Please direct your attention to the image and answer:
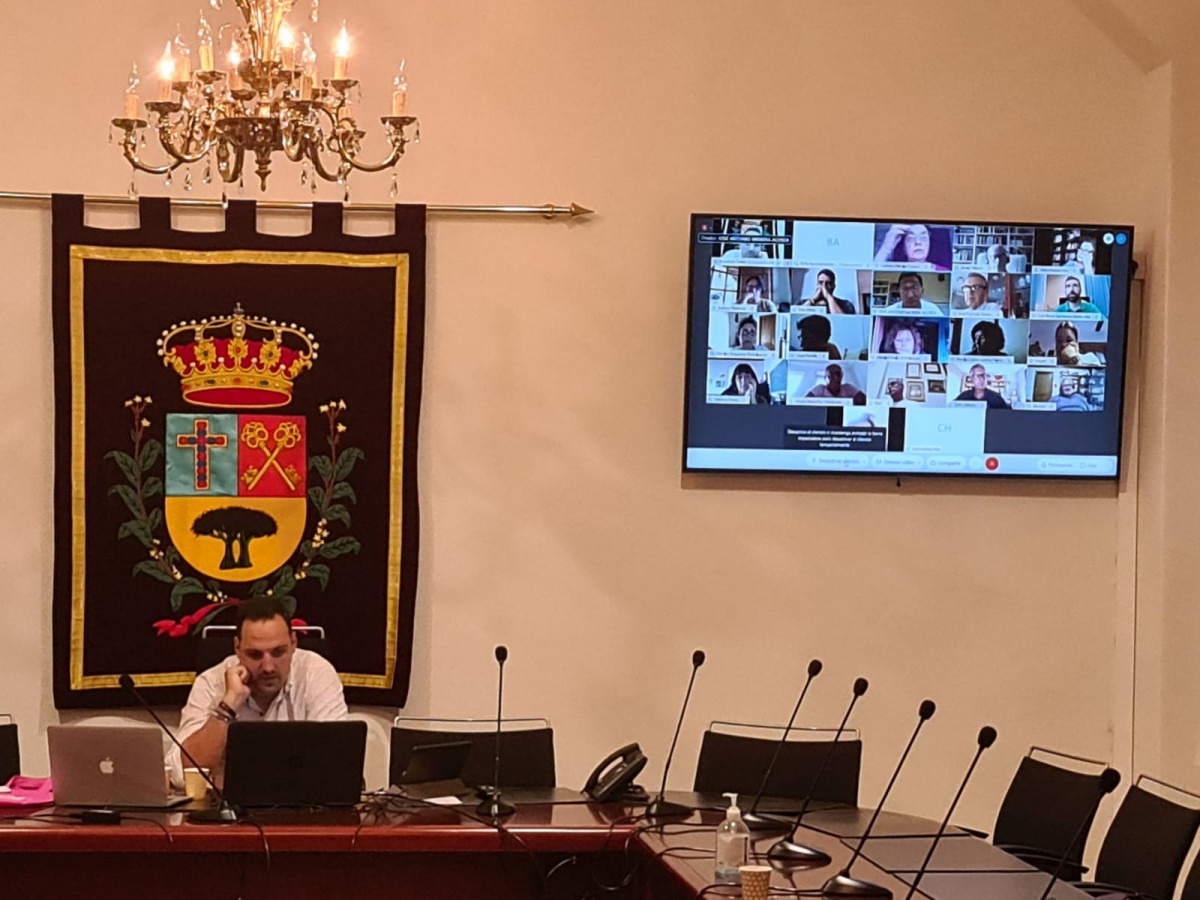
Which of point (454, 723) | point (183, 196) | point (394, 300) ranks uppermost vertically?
Result: point (183, 196)

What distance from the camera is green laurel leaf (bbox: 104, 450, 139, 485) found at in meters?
5.54

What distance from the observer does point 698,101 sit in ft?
18.9

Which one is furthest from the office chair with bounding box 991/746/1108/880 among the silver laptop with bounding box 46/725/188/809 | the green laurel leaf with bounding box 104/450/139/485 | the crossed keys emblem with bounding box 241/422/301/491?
the green laurel leaf with bounding box 104/450/139/485

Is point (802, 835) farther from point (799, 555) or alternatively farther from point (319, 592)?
point (319, 592)

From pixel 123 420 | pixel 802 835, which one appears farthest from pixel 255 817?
pixel 123 420

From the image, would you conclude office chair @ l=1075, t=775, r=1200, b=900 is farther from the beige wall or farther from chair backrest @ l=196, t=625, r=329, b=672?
chair backrest @ l=196, t=625, r=329, b=672

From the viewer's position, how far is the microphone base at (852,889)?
3.30m

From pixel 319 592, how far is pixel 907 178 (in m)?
2.56

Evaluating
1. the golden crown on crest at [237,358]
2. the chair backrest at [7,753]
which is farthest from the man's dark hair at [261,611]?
the golden crown on crest at [237,358]

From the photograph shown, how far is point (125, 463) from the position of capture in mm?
5543

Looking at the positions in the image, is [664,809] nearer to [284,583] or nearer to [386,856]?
[386,856]

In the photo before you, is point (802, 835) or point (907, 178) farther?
point (907, 178)

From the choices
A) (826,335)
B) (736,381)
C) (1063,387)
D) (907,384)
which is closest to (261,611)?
(736,381)

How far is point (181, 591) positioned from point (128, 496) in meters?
0.37
